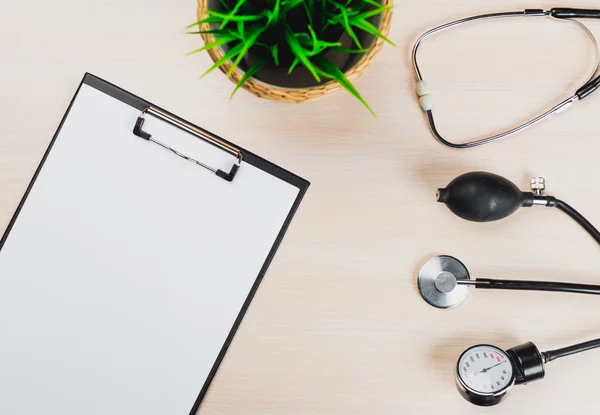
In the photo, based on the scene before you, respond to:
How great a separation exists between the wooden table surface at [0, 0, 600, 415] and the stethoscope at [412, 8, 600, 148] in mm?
13

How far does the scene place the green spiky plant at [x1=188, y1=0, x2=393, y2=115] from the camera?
59 centimetres

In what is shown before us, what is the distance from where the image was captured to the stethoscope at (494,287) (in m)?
0.73

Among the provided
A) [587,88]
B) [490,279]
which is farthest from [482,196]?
[587,88]

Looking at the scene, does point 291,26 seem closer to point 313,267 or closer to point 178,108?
point 178,108

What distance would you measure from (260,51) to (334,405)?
478 mm

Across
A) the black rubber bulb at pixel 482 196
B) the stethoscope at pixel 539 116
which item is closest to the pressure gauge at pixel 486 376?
the black rubber bulb at pixel 482 196

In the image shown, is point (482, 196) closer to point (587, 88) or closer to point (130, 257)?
point (587, 88)

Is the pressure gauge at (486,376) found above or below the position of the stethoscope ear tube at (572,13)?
below

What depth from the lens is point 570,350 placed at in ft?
2.42

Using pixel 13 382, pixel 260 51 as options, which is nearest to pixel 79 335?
pixel 13 382

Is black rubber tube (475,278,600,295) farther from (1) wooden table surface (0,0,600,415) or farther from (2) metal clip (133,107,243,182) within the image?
(2) metal clip (133,107,243,182)

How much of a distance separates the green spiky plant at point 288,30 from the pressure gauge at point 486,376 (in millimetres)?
371

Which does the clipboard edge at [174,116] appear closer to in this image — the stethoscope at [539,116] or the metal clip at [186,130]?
the metal clip at [186,130]

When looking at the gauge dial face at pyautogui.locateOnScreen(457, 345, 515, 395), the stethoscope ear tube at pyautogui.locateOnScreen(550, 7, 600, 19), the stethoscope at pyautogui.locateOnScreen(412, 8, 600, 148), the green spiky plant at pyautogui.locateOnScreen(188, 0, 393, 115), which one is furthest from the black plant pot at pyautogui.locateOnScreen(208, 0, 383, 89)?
the gauge dial face at pyautogui.locateOnScreen(457, 345, 515, 395)
